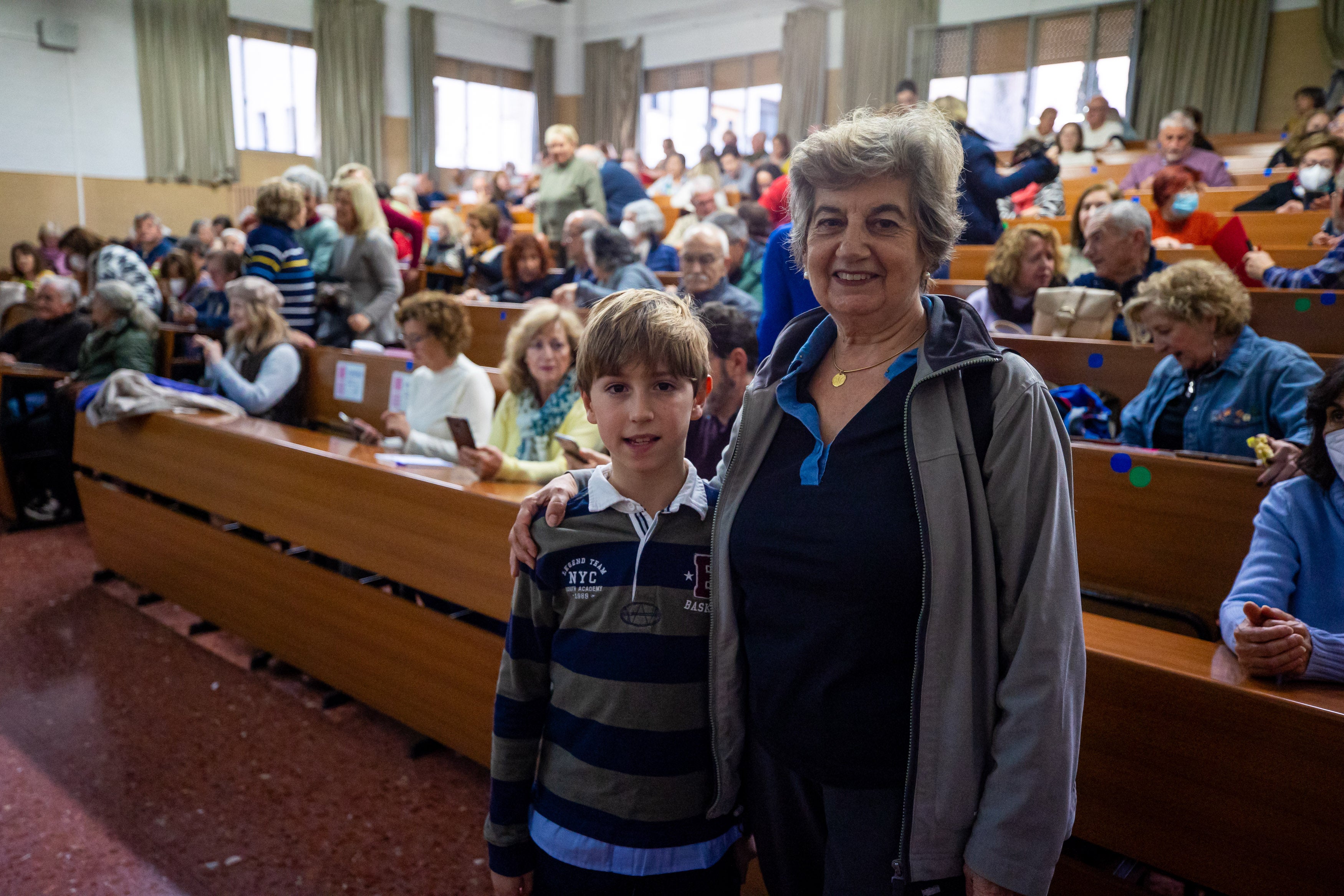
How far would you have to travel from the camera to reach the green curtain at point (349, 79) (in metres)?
12.4

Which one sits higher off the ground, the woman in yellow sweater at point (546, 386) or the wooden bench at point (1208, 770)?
the woman in yellow sweater at point (546, 386)

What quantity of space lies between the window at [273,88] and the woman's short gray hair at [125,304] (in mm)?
8835

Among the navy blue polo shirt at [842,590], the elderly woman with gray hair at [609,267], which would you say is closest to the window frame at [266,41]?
the elderly woman with gray hair at [609,267]

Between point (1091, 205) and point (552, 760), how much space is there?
3740 mm

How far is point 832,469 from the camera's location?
3.22 feet

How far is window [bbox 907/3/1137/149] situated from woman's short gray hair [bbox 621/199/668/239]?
647 cm

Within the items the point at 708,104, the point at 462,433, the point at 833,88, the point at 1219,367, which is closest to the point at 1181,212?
the point at 1219,367

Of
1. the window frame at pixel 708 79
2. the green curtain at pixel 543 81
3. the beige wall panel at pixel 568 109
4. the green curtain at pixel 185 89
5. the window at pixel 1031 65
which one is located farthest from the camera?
the beige wall panel at pixel 568 109

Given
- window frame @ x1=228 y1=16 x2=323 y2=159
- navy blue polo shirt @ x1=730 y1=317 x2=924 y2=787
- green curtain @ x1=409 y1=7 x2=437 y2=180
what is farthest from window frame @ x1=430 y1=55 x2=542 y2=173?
navy blue polo shirt @ x1=730 y1=317 x2=924 y2=787

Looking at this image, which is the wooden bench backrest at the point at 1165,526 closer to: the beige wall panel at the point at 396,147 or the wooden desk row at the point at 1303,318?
the wooden desk row at the point at 1303,318

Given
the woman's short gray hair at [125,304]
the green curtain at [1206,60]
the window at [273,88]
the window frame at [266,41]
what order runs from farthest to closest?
the window at [273,88] < the window frame at [266,41] < the green curtain at [1206,60] < the woman's short gray hair at [125,304]

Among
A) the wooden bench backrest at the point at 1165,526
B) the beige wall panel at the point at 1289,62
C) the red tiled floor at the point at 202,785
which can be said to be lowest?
the red tiled floor at the point at 202,785

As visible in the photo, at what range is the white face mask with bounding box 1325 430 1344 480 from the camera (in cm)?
132

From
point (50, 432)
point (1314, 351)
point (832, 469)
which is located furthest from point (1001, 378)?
point (50, 432)
